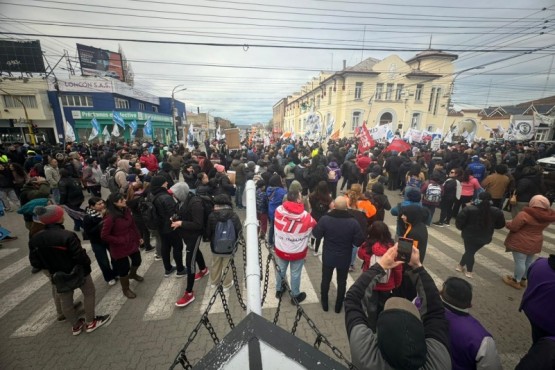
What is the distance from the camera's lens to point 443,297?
2045 mm

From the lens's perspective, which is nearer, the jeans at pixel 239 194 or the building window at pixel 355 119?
the jeans at pixel 239 194

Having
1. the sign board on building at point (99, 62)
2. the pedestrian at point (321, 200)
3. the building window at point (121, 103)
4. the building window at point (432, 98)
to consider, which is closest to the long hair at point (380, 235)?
the pedestrian at point (321, 200)

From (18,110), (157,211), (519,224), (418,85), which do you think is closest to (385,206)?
(519,224)

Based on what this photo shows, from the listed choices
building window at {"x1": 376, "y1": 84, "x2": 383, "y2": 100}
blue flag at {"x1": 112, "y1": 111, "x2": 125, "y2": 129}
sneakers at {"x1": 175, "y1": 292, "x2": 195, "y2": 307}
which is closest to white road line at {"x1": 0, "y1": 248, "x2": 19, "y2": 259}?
sneakers at {"x1": 175, "y1": 292, "x2": 195, "y2": 307}

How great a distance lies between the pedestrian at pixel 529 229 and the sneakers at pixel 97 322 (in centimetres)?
719

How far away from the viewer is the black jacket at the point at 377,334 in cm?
153

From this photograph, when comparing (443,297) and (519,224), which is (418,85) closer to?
(519,224)

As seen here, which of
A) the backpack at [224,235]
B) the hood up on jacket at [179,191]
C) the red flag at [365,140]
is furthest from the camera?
the red flag at [365,140]

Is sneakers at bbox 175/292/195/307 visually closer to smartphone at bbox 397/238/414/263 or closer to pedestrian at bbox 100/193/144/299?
pedestrian at bbox 100/193/144/299

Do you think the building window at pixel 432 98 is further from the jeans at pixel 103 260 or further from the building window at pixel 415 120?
the jeans at pixel 103 260

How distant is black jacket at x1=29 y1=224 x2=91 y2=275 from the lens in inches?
119

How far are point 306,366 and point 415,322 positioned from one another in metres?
0.76

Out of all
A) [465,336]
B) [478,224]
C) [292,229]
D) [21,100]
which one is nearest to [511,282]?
[478,224]

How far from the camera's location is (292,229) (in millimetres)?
3703
